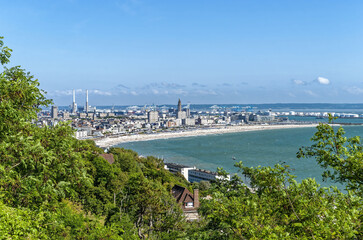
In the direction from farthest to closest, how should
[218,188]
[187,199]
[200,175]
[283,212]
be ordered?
[200,175]
[187,199]
[218,188]
[283,212]

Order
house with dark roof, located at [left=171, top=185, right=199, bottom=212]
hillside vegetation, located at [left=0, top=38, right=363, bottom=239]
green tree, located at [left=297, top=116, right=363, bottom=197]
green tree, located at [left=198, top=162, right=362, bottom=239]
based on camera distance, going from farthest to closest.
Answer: house with dark roof, located at [left=171, top=185, right=199, bottom=212], green tree, located at [left=297, top=116, right=363, bottom=197], hillside vegetation, located at [left=0, top=38, right=363, bottom=239], green tree, located at [left=198, top=162, right=362, bottom=239]

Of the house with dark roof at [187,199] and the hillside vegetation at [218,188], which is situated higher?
the hillside vegetation at [218,188]

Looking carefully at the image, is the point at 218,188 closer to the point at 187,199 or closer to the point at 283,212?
the point at 283,212

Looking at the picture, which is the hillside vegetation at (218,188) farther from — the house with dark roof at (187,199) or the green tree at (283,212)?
the house with dark roof at (187,199)

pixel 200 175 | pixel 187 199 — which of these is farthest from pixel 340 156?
pixel 200 175

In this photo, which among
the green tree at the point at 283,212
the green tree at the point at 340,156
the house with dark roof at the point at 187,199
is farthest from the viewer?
the house with dark roof at the point at 187,199

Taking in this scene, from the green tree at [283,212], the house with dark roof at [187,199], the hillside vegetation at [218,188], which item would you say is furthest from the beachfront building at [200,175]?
the green tree at [283,212]

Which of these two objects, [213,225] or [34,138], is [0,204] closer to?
[34,138]

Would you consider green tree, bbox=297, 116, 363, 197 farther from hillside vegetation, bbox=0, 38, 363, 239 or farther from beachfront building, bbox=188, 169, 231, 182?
beachfront building, bbox=188, 169, 231, 182

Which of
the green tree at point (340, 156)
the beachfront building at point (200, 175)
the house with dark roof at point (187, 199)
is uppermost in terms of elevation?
the green tree at point (340, 156)

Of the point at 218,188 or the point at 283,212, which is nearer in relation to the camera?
the point at 283,212

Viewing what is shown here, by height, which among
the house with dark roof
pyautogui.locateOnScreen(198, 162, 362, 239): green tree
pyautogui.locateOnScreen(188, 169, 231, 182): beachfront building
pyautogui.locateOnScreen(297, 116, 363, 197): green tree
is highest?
pyautogui.locateOnScreen(297, 116, 363, 197): green tree

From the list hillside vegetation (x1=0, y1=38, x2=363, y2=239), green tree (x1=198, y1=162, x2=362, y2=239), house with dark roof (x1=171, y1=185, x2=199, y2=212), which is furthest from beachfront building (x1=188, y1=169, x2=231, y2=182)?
green tree (x1=198, y1=162, x2=362, y2=239)
